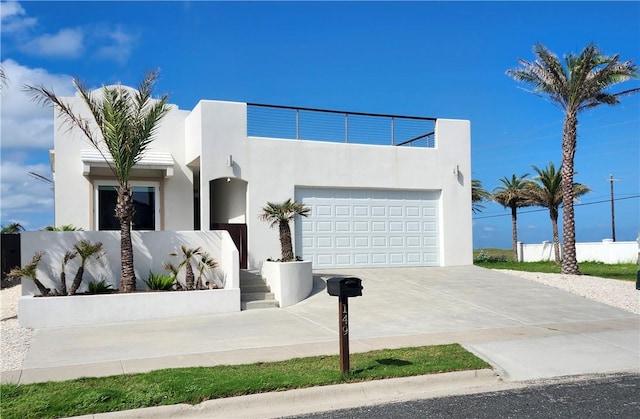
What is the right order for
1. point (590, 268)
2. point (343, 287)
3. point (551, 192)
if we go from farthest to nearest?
point (551, 192) < point (590, 268) < point (343, 287)

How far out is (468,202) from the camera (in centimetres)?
2077

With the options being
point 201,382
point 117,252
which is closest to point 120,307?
point 117,252

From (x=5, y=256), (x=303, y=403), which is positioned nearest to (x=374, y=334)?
(x=303, y=403)

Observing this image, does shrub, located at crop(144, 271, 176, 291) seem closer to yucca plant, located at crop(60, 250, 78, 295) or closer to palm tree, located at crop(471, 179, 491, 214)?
yucca plant, located at crop(60, 250, 78, 295)

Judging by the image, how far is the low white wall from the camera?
1210 centimetres

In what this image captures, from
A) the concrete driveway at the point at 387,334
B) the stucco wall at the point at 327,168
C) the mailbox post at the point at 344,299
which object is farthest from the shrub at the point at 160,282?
the mailbox post at the point at 344,299

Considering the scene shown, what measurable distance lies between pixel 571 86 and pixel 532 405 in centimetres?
1596

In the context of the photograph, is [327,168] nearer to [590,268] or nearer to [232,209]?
[232,209]

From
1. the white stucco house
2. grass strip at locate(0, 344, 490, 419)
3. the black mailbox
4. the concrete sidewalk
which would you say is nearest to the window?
the white stucco house

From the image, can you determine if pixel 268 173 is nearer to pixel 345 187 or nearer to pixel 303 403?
pixel 345 187

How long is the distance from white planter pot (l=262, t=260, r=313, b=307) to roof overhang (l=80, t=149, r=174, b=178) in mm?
5346

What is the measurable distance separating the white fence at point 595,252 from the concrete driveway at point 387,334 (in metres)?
20.5

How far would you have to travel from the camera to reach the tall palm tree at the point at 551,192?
3297 centimetres

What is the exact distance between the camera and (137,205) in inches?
742
